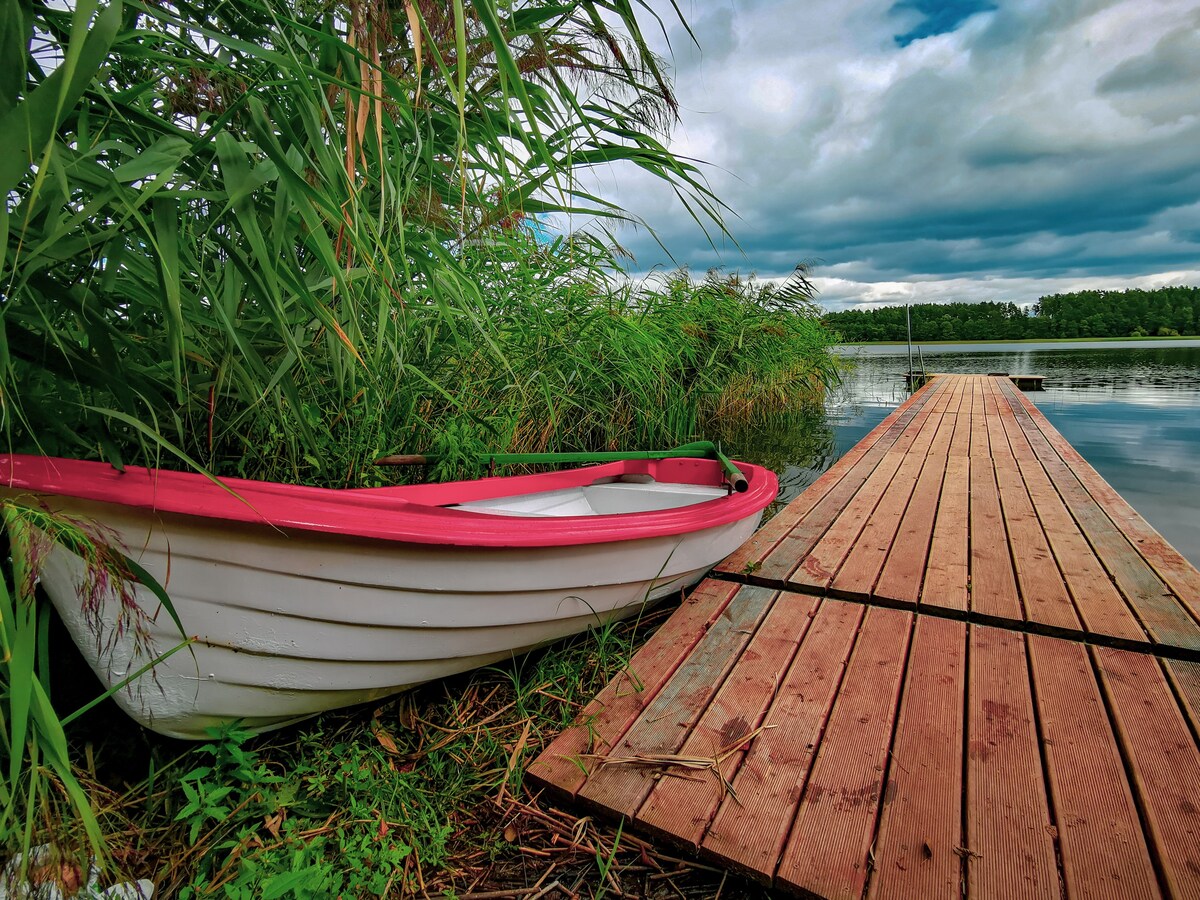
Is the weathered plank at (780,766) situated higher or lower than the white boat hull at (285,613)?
lower

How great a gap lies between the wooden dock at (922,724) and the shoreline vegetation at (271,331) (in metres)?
0.16

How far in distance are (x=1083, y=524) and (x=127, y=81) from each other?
4.13 meters

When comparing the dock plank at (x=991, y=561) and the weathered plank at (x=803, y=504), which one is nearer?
the dock plank at (x=991, y=561)

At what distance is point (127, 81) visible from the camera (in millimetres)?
1256

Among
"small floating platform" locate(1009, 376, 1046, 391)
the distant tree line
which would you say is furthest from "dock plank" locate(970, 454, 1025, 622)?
the distant tree line

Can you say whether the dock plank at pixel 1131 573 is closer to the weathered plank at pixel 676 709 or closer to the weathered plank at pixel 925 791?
the weathered plank at pixel 925 791

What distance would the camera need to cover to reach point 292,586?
3.86ft

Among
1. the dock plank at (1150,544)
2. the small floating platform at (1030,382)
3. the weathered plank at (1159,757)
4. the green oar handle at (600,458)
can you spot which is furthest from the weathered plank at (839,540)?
the small floating platform at (1030,382)

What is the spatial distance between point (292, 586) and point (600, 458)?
4.73ft

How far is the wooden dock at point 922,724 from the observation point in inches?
41.8

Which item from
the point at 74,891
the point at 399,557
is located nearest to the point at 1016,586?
the point at 399,557

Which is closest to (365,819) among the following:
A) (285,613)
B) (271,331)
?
(285,613)

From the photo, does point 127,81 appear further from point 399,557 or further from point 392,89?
point 399,557

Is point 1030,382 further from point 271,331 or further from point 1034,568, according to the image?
point 271,331
